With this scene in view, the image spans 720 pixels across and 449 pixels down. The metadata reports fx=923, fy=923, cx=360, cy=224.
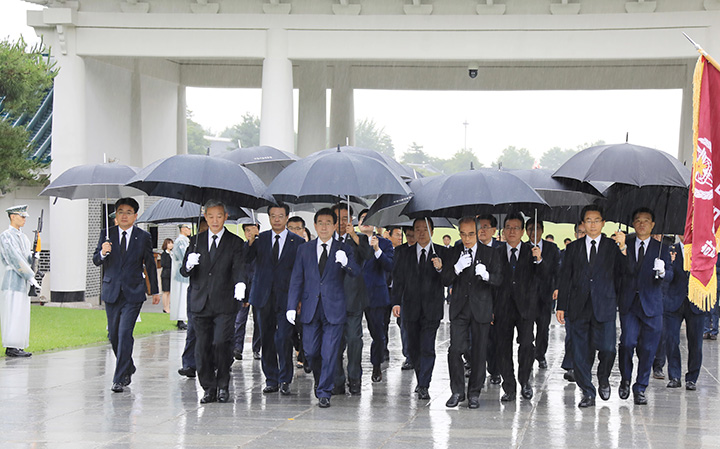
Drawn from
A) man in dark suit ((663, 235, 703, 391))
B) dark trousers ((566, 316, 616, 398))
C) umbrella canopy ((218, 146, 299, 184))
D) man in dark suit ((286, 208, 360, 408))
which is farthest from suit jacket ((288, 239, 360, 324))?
man in dark suit ((663, 235, 703, 391))

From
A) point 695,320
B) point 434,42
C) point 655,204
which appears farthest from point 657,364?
point 434,42

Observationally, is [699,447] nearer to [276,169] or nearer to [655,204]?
[655,204]

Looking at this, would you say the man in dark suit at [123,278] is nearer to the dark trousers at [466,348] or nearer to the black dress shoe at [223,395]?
the black dress shoe at [223,395]

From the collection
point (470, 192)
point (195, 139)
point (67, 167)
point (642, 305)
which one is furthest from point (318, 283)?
point (195, 139)

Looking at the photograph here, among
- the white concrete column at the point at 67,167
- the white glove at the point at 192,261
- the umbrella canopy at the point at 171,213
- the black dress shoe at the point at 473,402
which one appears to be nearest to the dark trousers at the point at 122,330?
the white glove at the point at 192,261

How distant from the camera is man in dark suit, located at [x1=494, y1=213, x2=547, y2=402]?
9.26 meters

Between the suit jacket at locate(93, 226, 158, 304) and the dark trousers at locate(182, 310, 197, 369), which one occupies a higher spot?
the suit jacket at locate(93, 226, 158, 304)

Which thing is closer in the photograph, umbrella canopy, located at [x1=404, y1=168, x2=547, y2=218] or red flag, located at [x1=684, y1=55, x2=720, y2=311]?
red flag, located at [x1=684, y1=55, x2=720, y2=311]

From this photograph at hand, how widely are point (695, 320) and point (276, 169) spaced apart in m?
5.72

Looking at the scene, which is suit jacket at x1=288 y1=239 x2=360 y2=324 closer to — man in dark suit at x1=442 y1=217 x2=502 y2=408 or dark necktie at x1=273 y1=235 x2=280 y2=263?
dark necktie at x1=273 y1=235 x2=280 y2=263

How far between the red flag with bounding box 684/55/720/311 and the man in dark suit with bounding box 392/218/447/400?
2.51m

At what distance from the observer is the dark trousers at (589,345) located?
8.89 m

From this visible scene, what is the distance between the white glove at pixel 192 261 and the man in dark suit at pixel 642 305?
418cm

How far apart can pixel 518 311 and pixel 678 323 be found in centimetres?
236
